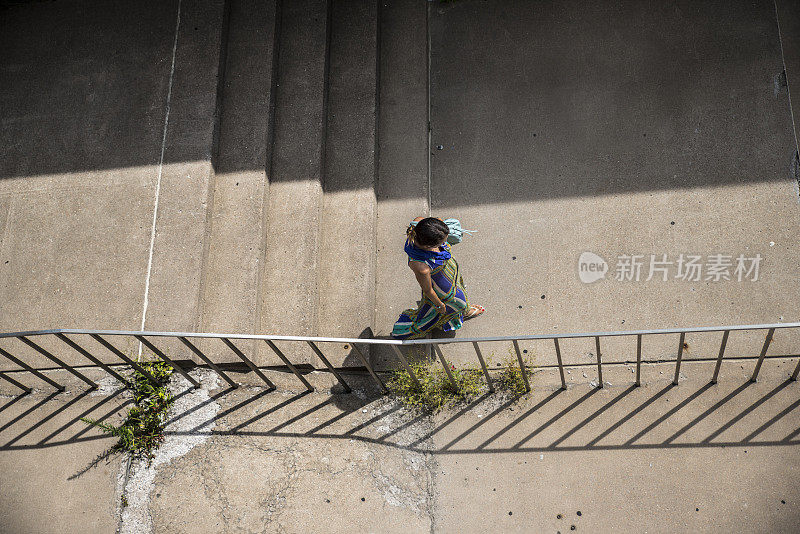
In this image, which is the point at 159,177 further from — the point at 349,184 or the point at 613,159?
the point at 613,159

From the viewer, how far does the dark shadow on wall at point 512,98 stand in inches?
233

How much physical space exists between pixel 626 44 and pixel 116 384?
5.47 m

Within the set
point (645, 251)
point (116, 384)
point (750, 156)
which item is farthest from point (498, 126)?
point (116, 384)

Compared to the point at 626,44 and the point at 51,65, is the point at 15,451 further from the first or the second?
the point at 626,44

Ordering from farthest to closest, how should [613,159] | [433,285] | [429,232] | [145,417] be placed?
1. [613,159]
2. [145,417]
3. [433,285]
4. [429,232]

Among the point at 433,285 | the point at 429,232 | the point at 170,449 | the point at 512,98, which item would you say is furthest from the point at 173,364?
the point at 512,98

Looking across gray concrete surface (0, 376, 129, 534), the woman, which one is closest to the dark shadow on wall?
the woman

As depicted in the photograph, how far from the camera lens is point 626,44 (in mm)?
6383

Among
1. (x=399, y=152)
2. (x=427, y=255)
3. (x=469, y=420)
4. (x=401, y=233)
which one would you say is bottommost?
(x=469, y=420)

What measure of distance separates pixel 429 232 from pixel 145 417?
8.56 feet

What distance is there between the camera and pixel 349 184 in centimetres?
598

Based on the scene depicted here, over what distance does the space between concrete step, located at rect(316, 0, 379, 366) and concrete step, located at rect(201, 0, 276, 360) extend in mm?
567

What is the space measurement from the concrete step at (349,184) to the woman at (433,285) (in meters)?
Answer: 0.43

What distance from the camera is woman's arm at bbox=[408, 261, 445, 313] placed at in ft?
14.5
